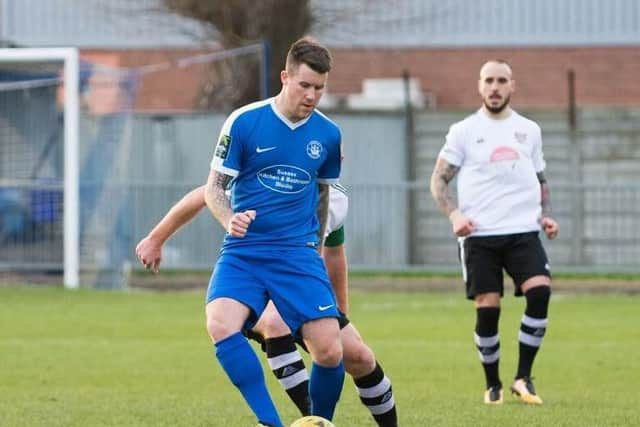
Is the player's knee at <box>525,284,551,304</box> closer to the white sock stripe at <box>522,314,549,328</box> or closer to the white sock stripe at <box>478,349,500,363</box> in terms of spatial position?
the white sock stripe at <box>522,314,549,328</box>

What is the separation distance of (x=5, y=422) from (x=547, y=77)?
67.2 feet

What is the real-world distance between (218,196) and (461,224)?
3.24 m

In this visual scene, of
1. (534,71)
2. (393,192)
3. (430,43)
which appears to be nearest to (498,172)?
(393,192)

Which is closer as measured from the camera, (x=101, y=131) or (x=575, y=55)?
(x=101, y=131)

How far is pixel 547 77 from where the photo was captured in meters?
29.0

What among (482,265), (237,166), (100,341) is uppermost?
(237,166)

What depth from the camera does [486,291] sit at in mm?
11109

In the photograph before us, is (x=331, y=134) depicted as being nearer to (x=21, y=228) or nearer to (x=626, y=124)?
(x=21, y=228)

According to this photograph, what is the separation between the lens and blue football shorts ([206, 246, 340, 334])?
8.12 metres

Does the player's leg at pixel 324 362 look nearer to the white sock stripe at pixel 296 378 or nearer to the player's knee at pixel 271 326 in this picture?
the white sock stripe at pixel 296 378

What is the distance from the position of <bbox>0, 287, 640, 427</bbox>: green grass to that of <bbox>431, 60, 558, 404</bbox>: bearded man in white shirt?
47 centimetres

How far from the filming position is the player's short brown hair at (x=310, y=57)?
800cm

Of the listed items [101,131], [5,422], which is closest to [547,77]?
[101,131]

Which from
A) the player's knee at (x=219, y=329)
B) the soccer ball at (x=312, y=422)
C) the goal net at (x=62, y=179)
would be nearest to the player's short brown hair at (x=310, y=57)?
the player's knee at (x=219, y=329)
